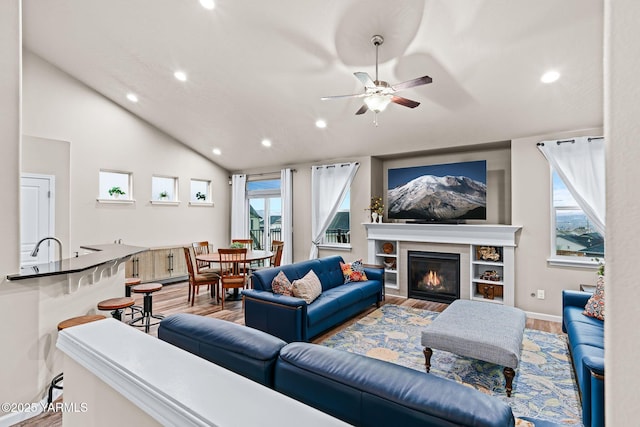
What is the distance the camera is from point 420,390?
3.74 feet

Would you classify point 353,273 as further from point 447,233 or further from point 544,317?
point 544,317

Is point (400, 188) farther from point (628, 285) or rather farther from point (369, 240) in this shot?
point (628, 285)

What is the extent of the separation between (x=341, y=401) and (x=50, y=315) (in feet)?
7.94

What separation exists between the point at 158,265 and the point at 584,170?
7.12 meters

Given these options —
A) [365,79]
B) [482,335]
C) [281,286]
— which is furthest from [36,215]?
[482,335]

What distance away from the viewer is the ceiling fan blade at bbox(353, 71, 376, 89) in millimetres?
2566

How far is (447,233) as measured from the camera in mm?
5059

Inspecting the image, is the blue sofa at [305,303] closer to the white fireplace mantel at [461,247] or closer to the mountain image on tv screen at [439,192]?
the white fireplace mantel at [461,247]

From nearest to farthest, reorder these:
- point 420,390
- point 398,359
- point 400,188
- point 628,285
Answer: point 628,285
point 420,390
point 398,359
point 400,188

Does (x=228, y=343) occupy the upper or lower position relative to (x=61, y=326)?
upper

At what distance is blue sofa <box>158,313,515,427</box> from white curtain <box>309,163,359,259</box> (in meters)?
4.65

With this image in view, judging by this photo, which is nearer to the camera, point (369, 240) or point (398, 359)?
point (398, 359)

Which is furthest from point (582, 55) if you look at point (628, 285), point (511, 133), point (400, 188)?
point (628, 285)

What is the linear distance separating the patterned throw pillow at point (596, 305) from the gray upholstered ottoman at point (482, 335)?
A: 1.90ft
